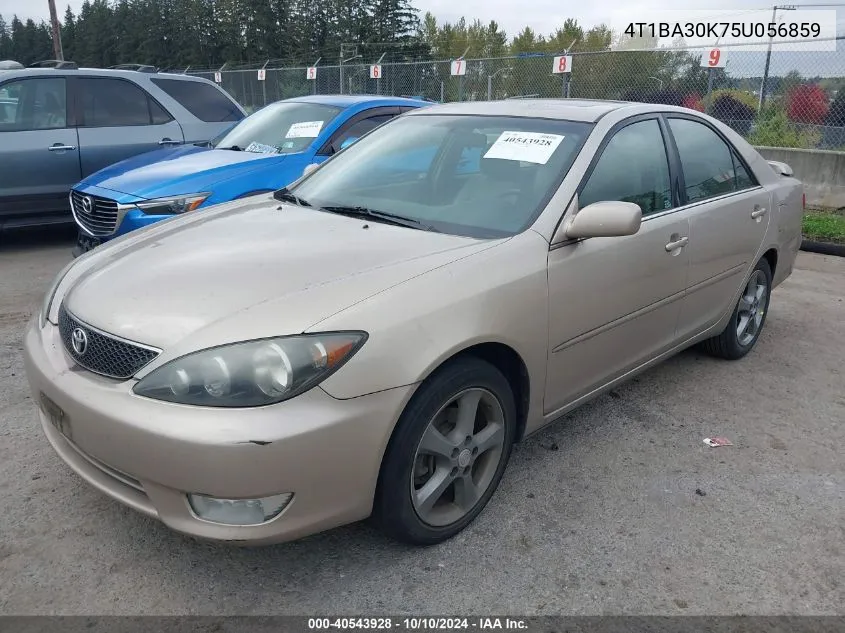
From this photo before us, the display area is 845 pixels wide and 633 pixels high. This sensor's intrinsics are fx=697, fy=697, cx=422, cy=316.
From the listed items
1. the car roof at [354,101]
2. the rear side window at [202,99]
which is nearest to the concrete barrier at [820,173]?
the car roof at [354,101]

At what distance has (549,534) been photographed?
106 inches

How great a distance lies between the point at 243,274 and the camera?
8.13ft

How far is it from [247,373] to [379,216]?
120 cm

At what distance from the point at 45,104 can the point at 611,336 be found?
6.43 meters

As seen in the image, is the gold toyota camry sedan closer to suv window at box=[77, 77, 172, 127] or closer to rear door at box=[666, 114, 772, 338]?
rear door at box=[666, 114, 772, 338]

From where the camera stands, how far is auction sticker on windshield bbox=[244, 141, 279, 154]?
19.7ft

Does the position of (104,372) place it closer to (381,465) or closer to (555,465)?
(381,465)

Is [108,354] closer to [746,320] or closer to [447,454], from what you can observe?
[447,454]

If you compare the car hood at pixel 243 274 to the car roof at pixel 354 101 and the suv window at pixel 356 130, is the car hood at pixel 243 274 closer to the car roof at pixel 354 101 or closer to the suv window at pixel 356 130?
the suv window at pixel 356 130

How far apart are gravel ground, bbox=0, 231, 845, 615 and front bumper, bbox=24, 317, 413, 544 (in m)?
0.33

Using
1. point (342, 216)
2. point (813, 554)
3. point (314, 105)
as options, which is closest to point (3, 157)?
point (314, 105)

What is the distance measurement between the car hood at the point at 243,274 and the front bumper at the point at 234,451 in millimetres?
219

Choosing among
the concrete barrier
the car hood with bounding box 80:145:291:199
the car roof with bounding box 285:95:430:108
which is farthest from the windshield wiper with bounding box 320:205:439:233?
the concrete barrier

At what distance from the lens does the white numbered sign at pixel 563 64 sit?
35.7 ft
